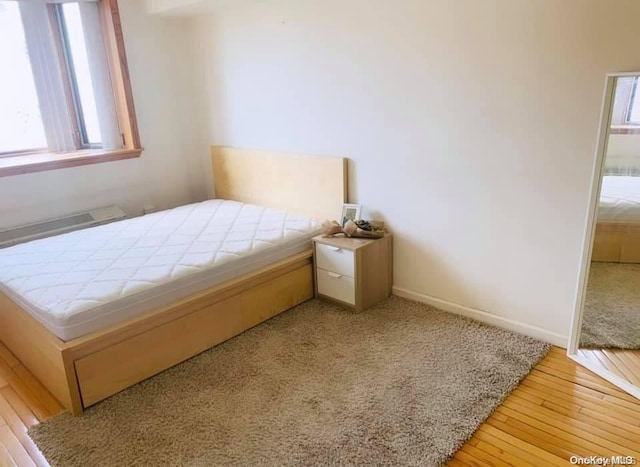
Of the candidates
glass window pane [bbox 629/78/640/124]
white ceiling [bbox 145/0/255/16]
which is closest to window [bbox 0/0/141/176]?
white ceiling [bbox 145/0/255/16]

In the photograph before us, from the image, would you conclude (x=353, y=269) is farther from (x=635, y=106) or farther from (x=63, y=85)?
(x=63, y=85)

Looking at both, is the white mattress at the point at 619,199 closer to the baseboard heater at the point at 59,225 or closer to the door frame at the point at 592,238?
the door frame at the point at 592,238

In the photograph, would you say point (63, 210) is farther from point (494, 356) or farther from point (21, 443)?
point (494, 356)

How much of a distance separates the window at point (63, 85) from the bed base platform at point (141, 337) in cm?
150

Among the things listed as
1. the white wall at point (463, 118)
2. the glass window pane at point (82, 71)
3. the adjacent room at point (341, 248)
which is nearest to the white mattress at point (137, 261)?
the adjacent room at point (341, 248)

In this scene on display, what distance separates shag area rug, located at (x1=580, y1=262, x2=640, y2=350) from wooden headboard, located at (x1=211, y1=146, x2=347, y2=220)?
1.52 meters

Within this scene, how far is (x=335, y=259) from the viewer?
280cm

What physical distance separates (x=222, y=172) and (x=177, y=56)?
102 centimetres

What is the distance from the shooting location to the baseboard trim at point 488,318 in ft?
7.88

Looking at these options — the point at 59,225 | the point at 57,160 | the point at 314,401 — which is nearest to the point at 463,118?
the point at 314,401

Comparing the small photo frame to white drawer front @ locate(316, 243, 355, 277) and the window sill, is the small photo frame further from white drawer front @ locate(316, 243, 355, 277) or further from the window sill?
the window sill

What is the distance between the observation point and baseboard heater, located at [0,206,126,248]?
313cm

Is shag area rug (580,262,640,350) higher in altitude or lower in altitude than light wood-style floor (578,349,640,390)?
higher

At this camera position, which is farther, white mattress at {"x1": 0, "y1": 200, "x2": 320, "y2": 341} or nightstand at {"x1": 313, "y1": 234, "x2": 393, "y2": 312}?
nightstand at {"x1": 313, "y1": 234, "x2": 393, "y2": 312}
